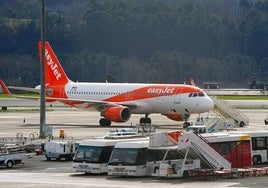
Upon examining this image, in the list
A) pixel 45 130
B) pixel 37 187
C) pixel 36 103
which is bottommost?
pixel 37 187

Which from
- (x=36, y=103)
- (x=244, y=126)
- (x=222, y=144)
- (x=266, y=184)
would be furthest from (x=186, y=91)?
(x=36, y=103)

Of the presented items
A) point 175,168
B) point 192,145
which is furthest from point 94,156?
point 192,145

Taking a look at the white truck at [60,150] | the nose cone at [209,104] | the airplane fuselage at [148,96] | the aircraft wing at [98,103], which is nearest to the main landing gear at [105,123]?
the aircraft wing at [98,103]

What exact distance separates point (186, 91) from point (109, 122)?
9.27 m

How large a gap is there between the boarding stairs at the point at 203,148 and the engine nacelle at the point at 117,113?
3967cm

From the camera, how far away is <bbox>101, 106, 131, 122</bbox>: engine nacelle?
296 ft

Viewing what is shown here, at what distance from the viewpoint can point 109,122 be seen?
9375 cm

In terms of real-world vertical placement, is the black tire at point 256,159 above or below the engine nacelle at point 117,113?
below

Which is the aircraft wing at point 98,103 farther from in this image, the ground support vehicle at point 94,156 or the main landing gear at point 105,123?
the ground support vehicle at point 94,156

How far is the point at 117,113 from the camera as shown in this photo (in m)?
90.1

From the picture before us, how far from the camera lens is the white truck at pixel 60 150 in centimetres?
5981

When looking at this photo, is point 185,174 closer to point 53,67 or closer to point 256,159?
point 256,159

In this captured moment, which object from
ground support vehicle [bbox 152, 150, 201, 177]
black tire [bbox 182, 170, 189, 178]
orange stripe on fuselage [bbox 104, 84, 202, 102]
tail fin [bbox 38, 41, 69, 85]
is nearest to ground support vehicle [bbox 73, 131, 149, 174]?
ground support vehicle [bbox 152, 150, 201, 177]

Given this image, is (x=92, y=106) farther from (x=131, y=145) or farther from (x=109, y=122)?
(x=131, y=145)
